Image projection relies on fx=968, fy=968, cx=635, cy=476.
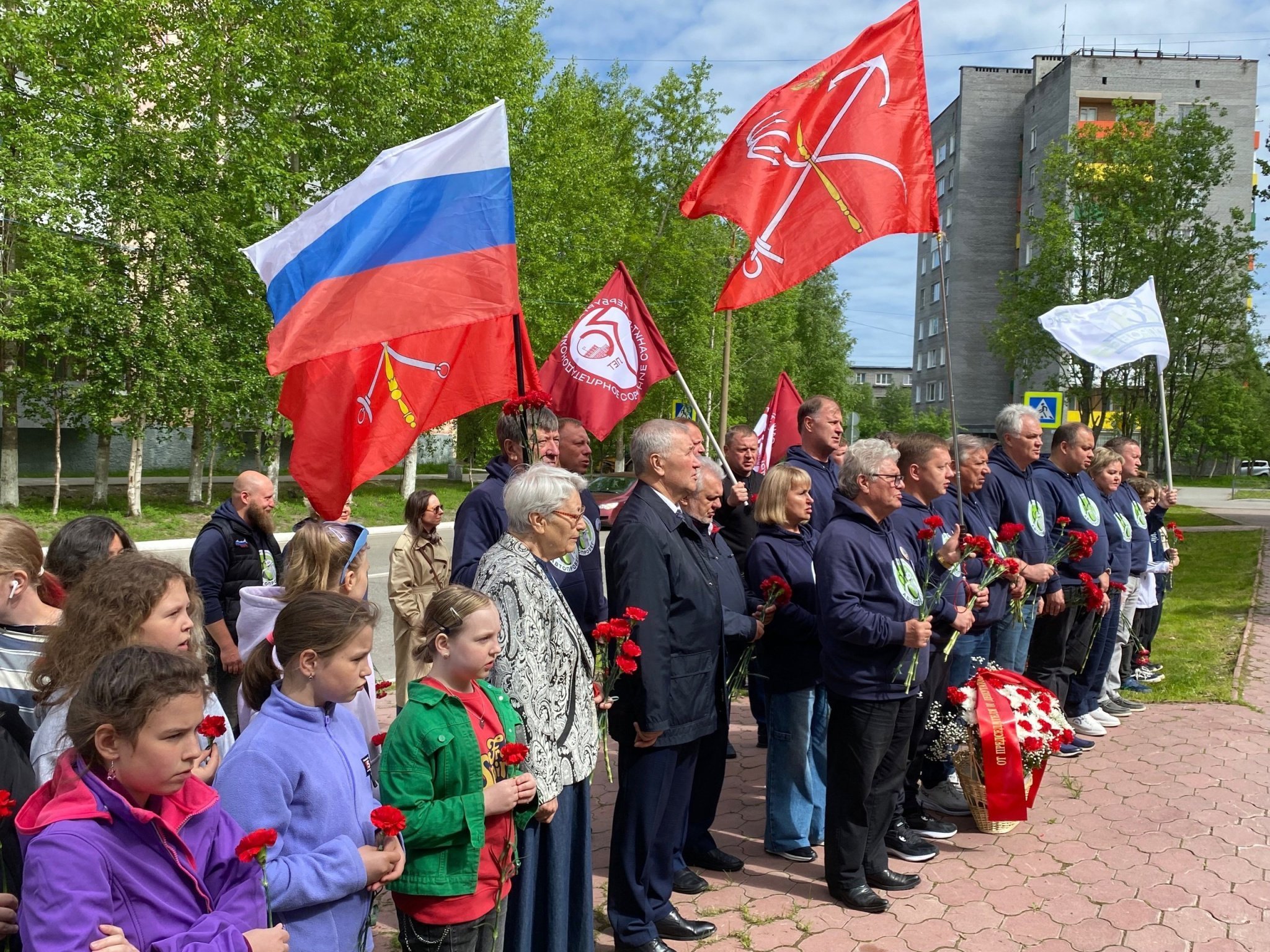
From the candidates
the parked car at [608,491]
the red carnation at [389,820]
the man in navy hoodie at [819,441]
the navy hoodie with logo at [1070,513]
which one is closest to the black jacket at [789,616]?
the man in navy hoodie at [819,441]

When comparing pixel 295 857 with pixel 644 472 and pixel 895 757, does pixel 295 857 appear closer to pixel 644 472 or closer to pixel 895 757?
pixel 644 472

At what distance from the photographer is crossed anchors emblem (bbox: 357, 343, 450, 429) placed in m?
4.85

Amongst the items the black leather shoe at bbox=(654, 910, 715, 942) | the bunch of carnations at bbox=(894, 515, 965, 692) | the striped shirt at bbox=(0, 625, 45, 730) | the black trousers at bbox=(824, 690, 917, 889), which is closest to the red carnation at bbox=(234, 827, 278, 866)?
the striped shirt at bbox=(0, 625, 45, 730)

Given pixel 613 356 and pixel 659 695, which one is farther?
pixel 613 356

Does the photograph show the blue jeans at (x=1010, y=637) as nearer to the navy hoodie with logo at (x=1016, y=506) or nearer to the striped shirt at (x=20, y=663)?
the navy hoodie with logo at (x=1016, y=506)

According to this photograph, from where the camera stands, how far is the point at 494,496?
4617 mm

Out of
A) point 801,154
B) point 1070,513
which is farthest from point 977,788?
point 801,154

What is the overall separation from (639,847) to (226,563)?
3.04 m

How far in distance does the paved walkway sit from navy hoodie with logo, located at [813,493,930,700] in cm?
102

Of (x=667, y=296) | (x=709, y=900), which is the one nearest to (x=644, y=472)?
(x=709, y=900)

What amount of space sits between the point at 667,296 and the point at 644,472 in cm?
2890

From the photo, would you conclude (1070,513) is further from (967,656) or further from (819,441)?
(819,441)

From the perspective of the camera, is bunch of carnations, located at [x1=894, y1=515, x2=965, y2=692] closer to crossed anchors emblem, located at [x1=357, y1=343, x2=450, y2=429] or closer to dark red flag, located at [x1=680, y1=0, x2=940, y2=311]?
dark red flag, located at [x1=680, y1=0, x2=940, y2=311]

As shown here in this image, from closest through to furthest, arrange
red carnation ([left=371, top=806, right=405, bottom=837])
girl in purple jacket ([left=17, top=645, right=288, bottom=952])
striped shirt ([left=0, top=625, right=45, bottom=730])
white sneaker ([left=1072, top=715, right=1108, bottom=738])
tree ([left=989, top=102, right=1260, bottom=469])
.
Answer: girl in purple jacket ([left=17, top=645, right=288, bottom=952]), red carnation ([left=371, top=806, right=405, bottom=837]), striped shirt ([left=0, top=625, right=45, bottom=730]), white sneaker ([left=1072, top=715, right=1108, bottom=738]), tree ([left=989, top=102, right=1260, bottom=469])
